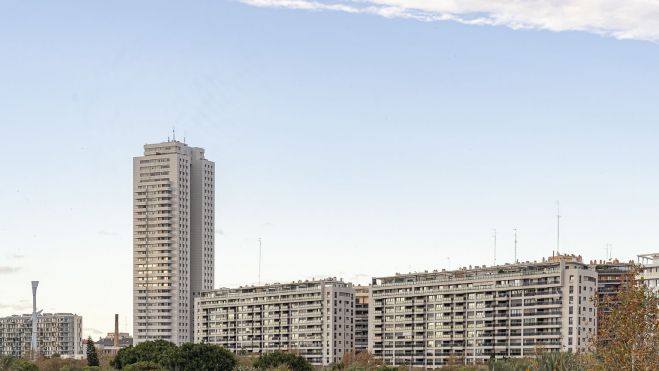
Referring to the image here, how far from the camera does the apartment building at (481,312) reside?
14288cm

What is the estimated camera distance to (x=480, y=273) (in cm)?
16025

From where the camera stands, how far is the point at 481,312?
156 meters

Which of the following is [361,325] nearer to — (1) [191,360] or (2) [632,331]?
(1) [191,360]

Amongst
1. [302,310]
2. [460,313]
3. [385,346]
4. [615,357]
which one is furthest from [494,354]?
[615,357]

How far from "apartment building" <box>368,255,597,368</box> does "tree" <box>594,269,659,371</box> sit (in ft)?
367

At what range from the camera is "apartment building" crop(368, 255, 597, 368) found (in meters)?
143

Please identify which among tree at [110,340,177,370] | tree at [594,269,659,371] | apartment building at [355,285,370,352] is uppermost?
tree at [594,269,659,371]

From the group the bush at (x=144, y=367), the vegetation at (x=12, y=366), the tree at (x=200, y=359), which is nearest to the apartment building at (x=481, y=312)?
the tree at (x=200, y=359)

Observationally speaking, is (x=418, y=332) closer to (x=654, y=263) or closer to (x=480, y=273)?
(x=480, y=273)

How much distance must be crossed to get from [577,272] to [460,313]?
26487mm

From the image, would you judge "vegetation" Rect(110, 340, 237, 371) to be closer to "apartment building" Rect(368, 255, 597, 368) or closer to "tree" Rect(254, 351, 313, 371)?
"tree" Rect(254, 351, 313, 371)

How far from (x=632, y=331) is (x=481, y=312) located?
136355mm

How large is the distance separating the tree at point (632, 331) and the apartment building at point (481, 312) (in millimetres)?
111877

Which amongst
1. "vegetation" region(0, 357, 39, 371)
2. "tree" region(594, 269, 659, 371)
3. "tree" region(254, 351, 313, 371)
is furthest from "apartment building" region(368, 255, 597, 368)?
"tree" region(594, 269, 659, 371)
